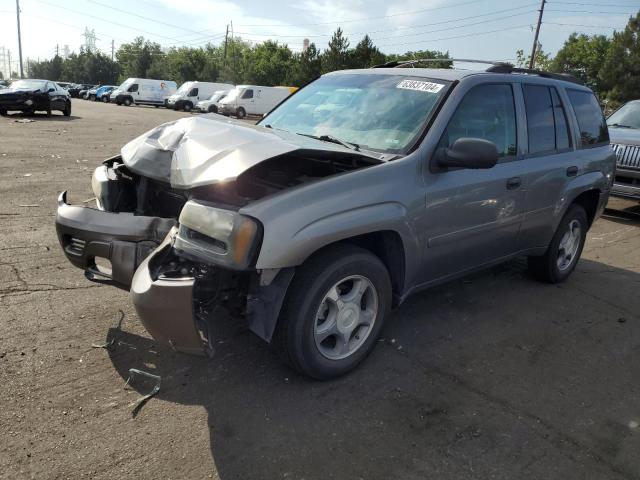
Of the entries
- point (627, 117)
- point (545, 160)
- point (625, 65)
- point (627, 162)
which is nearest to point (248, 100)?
point (625, 65)

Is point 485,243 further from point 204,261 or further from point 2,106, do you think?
point 2,106

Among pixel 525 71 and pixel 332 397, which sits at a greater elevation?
pixel 525 71

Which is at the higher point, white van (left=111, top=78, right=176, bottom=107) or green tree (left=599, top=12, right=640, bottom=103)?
green tree (left=599, top=12, right=640, bottom=103)

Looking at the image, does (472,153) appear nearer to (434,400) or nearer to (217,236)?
(434,400)

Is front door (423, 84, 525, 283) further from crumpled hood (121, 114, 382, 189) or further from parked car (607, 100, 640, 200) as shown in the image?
parked car (607, 100, 640, 200)

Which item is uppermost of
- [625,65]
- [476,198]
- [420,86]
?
[625,65]

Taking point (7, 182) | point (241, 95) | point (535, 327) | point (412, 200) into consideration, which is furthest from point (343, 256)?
point (241, 95)

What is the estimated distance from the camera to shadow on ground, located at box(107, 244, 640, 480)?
250cm

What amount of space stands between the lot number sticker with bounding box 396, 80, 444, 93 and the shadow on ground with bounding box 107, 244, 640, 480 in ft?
5.67

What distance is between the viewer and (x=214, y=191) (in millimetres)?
2893

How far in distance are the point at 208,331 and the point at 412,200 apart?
145cm

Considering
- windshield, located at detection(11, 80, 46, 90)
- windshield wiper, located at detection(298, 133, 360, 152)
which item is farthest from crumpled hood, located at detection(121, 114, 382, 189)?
windshield, located at detection(11, 80, 46, 90)

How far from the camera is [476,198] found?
3629 mm

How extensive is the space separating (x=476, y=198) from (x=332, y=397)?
5.63ft
